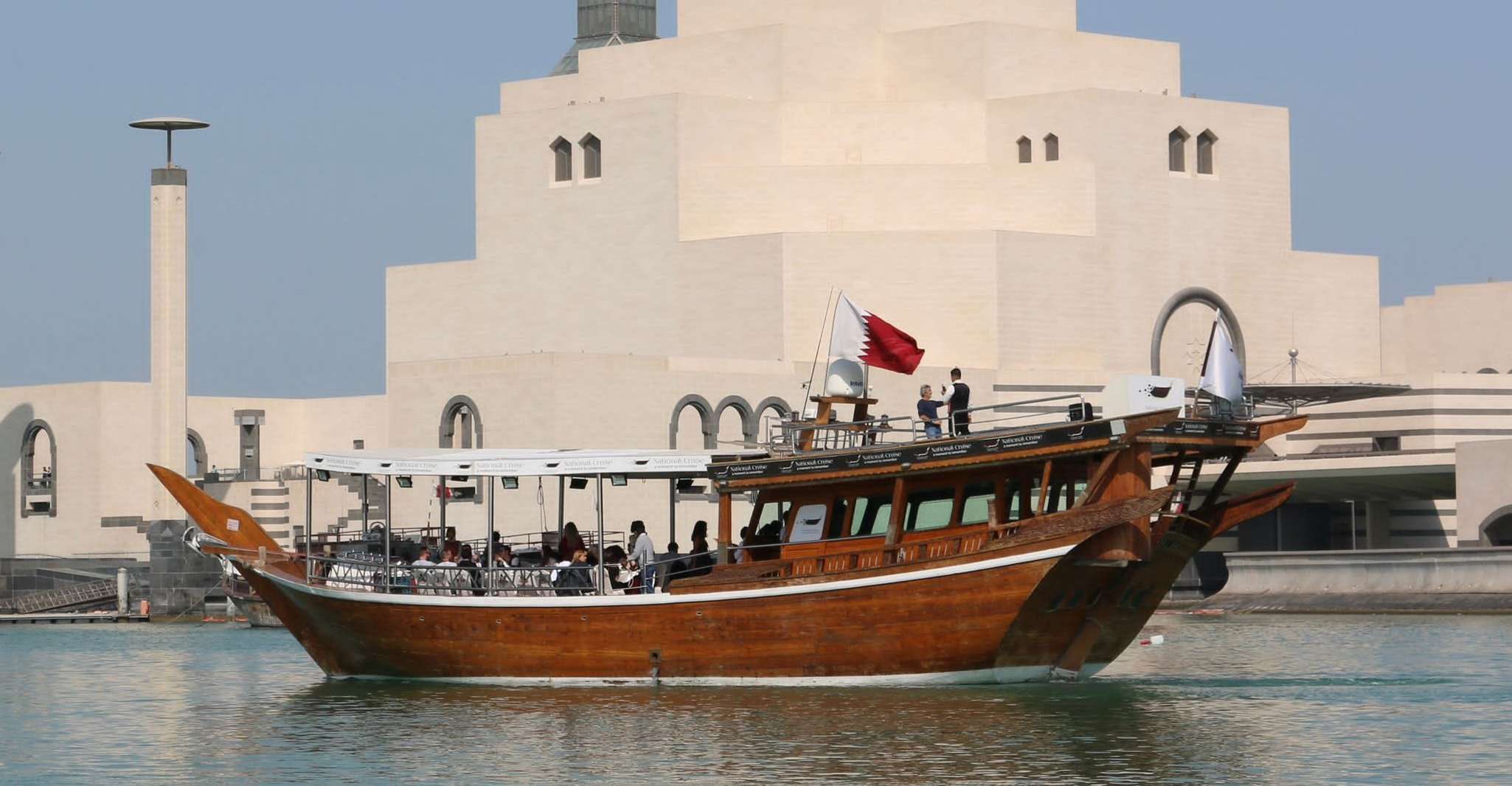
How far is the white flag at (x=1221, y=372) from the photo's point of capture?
33.2m

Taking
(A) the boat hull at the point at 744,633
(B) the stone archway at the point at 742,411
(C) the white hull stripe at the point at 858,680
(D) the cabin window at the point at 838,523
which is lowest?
(C) the white hull stripe at the point at 858,680

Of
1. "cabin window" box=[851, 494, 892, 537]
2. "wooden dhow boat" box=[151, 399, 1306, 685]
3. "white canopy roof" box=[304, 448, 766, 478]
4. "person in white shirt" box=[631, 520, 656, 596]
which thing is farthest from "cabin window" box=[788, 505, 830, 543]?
"person in white shirt" box=[631, 520, 656, 596]

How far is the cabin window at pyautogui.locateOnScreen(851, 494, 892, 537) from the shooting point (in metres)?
34.5

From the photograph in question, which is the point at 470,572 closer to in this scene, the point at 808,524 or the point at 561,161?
the point at 808,524

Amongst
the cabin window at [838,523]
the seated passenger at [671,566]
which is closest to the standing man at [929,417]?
the cabin window at [838,523]

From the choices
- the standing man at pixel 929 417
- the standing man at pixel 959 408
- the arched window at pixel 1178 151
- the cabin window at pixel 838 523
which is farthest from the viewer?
the arched window at pixel 1178 151

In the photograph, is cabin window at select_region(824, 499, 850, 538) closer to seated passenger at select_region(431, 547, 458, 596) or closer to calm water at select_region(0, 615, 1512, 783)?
calm water at select_region(0, 615, 1512, 783)

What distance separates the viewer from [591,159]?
2977 inches

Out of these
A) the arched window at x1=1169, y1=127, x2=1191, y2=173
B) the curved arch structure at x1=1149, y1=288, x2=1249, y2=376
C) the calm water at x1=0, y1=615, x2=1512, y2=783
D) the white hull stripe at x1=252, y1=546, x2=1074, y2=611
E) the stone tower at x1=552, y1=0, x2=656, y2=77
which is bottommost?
the calm water at x1=0, y1=615, x2=1512, y2=783

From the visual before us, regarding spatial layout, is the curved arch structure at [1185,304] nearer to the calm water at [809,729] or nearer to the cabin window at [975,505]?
the calm water at [809,729]

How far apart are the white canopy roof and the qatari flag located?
1.96 meters

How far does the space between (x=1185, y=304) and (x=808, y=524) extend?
4160cm

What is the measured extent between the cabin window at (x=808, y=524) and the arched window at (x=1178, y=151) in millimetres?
42420

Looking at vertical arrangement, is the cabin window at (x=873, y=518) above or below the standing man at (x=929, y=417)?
below
